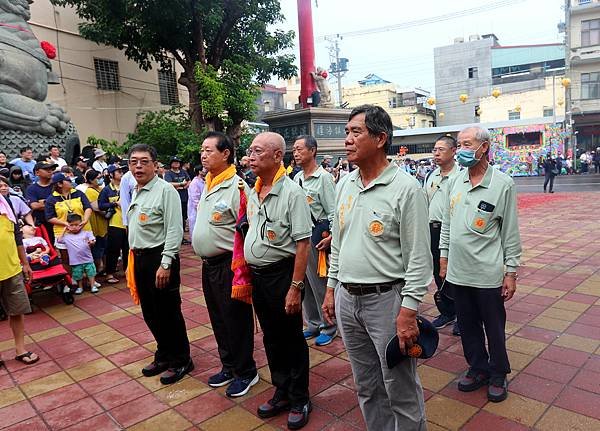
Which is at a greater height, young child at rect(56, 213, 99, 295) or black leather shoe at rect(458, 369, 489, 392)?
young child at rect(56, 213, 99, 295)

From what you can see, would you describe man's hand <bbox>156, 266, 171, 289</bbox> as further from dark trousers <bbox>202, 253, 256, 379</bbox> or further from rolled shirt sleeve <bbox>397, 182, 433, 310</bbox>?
rolled shirt sleeve <bbox>397, 182, 433, 310</bbox>

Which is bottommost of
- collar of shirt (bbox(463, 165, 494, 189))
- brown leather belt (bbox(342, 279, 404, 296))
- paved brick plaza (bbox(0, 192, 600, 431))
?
paved brick plaza (bbox(0, 192, 600, 431))

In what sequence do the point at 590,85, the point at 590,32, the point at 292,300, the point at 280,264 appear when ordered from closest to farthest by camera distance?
1. the point at 292,300
2. the point at 280,264
3. the point at 590,32
4. the point at 590,85

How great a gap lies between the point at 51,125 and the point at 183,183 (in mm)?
3006

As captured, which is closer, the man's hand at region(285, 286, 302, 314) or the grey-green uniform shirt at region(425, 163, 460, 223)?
the man's hand at region(285, 286, 302, 314)

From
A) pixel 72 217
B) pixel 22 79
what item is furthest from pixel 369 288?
pixel 22 79

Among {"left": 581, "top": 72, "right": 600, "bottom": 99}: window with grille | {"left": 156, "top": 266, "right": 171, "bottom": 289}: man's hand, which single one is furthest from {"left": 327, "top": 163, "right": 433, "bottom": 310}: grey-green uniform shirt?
{"left": 581, "top": 72, "right": 600, "bottom": 99}: window with grille

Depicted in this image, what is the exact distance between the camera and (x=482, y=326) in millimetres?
3078

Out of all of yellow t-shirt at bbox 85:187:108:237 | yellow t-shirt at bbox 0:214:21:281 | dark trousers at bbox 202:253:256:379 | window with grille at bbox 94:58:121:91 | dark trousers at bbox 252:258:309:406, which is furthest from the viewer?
window with grille at bbox 94:58:121:91

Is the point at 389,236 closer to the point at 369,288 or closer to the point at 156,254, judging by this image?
the point at 369,288

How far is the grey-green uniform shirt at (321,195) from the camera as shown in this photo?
13.4ft

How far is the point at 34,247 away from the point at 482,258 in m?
4.88

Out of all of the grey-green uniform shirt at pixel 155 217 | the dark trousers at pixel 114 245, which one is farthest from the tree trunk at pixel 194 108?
the grey-green uniform shirt at pixel 155 217

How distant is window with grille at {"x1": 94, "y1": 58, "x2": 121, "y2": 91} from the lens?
1497 centimetres
